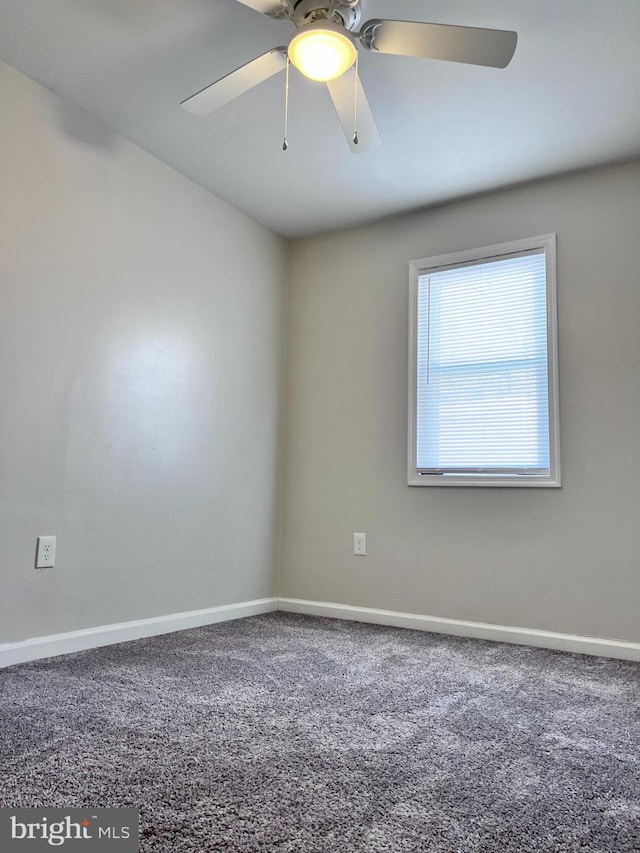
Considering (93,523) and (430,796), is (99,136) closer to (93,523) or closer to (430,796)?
(93,523)

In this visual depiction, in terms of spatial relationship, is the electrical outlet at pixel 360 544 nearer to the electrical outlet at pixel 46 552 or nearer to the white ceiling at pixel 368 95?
the electrical outlet at pixel 46 552

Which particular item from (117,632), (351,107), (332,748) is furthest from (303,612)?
(351,107)

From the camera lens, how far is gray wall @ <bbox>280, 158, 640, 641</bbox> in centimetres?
244

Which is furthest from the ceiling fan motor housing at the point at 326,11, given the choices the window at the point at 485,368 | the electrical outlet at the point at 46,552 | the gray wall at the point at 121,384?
the electrical outlet at the point at 46,552

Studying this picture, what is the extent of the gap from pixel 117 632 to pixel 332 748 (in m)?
1.30

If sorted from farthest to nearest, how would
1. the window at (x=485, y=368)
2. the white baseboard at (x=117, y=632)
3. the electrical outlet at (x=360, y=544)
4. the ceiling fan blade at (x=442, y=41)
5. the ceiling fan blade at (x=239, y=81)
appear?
the electrical outlet at (x=360, y=544) → the window at (x=485, y=368) → the white baseboard at (x=117, y=632) → the ceiling fan blade at (x=239, y=81) → the ceiling fan blade at (x=442, y=41)

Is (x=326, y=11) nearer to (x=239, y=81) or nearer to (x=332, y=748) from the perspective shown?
(x=239, y=81)

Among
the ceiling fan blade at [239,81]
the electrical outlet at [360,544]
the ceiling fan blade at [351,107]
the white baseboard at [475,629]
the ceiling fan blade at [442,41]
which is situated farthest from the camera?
the electrical outlet at [360,544]

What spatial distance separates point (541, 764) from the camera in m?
1.28

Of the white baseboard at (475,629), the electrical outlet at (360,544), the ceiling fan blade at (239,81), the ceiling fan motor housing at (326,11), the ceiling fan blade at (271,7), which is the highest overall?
the ceiling fan motor housing at (326,11)

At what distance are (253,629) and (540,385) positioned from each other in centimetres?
169

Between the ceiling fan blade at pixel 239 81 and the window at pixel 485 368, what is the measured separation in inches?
56.4

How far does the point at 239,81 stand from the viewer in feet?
5.80

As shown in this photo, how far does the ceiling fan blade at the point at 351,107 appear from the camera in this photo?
5.90 feet
